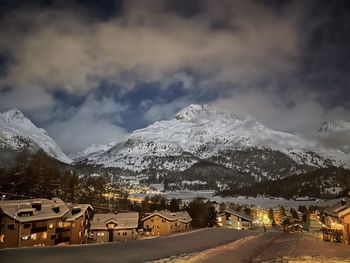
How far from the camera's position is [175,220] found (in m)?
94.4

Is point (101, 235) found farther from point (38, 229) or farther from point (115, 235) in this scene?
point (38, 229)

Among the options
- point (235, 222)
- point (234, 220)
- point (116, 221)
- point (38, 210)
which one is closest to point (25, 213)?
point (38, 210)

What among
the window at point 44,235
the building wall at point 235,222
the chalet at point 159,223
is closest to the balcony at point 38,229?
the window at point 44,235

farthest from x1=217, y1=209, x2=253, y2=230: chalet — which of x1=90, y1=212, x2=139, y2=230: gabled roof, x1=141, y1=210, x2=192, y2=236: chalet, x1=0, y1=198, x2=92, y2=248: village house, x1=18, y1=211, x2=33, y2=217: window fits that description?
x1=18, y1=211, x2=33, y2=217: window

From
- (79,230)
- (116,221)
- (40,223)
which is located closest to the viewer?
(40,223)

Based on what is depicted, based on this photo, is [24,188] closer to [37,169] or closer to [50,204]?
[37,169]

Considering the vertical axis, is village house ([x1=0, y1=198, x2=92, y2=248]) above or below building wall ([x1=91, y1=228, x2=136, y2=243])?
above

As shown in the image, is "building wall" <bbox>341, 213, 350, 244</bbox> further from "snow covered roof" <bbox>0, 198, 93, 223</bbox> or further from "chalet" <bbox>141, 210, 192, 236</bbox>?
"snow covered roof" <bbox>0, 198, 93, 223</bbox>

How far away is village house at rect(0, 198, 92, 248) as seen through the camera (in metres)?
54.8

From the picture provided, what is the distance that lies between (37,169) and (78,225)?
15986 millimetres

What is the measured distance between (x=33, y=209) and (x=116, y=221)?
78.6 ft

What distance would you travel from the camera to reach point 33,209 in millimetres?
59250

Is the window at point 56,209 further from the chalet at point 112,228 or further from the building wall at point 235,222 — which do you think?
the building wall at point 235,222

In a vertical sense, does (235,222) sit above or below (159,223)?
below
